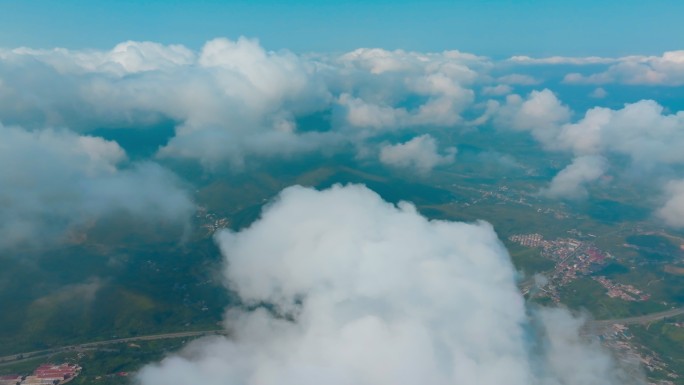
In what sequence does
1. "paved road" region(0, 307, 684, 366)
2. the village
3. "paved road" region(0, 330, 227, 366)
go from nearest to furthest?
the village
"paved road" region(0, 330, 227, 366)
"paved road" region(0, 307, 684, 366)

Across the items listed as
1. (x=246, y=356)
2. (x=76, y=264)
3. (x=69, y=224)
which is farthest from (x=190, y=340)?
(x=69, y=224)

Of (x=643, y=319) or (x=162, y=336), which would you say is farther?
(x=643, y=319)

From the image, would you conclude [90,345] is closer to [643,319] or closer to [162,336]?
[162,336]

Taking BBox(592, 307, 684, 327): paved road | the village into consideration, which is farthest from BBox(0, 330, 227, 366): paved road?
BBox(592, 307, 684, 327): paved road

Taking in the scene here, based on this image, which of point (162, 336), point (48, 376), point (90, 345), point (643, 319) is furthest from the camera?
point (643, 319)

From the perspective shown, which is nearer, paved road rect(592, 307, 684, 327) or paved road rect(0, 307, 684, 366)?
paved road rect(0, 307, 684, 366)

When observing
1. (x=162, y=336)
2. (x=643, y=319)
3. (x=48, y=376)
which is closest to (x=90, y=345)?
(x=48, y=376)

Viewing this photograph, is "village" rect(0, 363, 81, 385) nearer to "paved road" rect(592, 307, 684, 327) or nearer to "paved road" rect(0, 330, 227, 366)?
"paved road" rect(0, 330, 227, 366)

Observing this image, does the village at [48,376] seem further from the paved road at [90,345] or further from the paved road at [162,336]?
the paved road at [162,336]

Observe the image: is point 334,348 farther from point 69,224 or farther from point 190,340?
point 69,224

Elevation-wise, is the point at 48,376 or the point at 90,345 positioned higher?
the point at 90,345

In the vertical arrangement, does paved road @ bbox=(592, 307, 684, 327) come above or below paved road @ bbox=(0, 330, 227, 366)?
below
